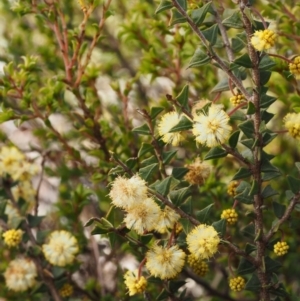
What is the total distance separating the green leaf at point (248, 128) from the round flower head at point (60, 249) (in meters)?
0.60

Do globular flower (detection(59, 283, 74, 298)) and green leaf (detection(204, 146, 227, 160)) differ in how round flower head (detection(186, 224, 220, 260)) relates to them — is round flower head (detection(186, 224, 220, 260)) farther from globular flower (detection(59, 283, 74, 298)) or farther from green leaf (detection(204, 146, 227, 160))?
globular flower (detection(59, 283, 74, 298))

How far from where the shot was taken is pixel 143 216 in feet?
3.66

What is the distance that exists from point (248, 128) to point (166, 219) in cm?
24

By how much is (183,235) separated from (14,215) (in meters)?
0.61

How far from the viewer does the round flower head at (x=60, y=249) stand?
1.48 m

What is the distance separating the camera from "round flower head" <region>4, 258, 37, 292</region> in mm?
1528

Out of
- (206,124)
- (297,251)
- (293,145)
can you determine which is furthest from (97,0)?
(293,145)

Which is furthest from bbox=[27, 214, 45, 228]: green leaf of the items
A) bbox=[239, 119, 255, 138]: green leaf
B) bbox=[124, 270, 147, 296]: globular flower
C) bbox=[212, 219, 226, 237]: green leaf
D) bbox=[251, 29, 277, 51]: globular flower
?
bbox=[251, 29, 277, 51]: globular flower

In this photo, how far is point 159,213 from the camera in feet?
3.75

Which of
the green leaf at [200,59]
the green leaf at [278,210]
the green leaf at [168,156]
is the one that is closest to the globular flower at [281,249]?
the green leaf at [278,210]

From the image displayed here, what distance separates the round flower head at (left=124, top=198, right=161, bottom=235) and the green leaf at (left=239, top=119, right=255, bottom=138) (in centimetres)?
22

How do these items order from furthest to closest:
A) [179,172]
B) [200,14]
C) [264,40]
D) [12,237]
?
[12,237], [179,172], [200,14], [264,40]

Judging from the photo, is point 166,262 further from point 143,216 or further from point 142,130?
point 142,130

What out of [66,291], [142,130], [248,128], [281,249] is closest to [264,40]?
[248,128]
